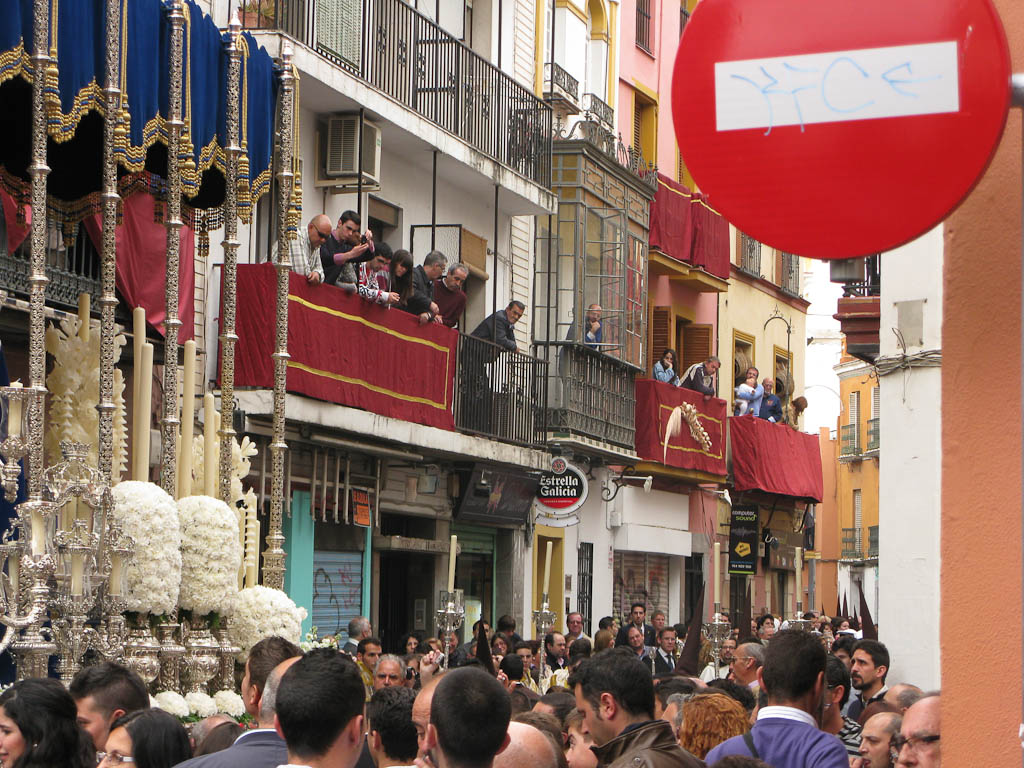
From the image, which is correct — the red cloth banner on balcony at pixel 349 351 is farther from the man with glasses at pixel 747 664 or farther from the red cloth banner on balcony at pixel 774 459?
the red cloth banner on balcony at pixel 774 459

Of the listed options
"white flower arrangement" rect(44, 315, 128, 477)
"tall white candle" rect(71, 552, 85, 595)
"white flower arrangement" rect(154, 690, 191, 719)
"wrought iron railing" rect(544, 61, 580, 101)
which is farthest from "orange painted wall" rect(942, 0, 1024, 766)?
"wrought iron railing" rect(544, 61, 580, 101)

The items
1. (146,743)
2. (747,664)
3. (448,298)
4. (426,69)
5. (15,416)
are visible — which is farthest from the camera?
(448,298)

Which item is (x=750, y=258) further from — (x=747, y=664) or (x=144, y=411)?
(x=747, y=664)

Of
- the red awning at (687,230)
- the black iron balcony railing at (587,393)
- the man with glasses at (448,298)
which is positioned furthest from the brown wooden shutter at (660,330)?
the man with glasses at (448,298)

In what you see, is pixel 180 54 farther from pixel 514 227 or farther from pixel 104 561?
pixel 514 227

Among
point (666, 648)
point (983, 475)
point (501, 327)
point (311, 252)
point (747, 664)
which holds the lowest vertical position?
point (666, 648)

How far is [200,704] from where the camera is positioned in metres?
10.5

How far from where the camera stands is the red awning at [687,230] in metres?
29.8

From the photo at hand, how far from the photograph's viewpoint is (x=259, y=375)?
645 inches

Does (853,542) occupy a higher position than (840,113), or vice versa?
(840,113)

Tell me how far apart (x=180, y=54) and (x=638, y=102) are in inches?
836

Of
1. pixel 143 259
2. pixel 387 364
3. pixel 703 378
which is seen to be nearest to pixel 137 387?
pixel 143 259

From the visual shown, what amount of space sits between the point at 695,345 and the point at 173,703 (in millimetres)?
23491

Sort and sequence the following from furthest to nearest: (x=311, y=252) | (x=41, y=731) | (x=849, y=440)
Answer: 1. (x=849, y=440)
2. (x=311, y=252)
3. (x=41, y=731)
